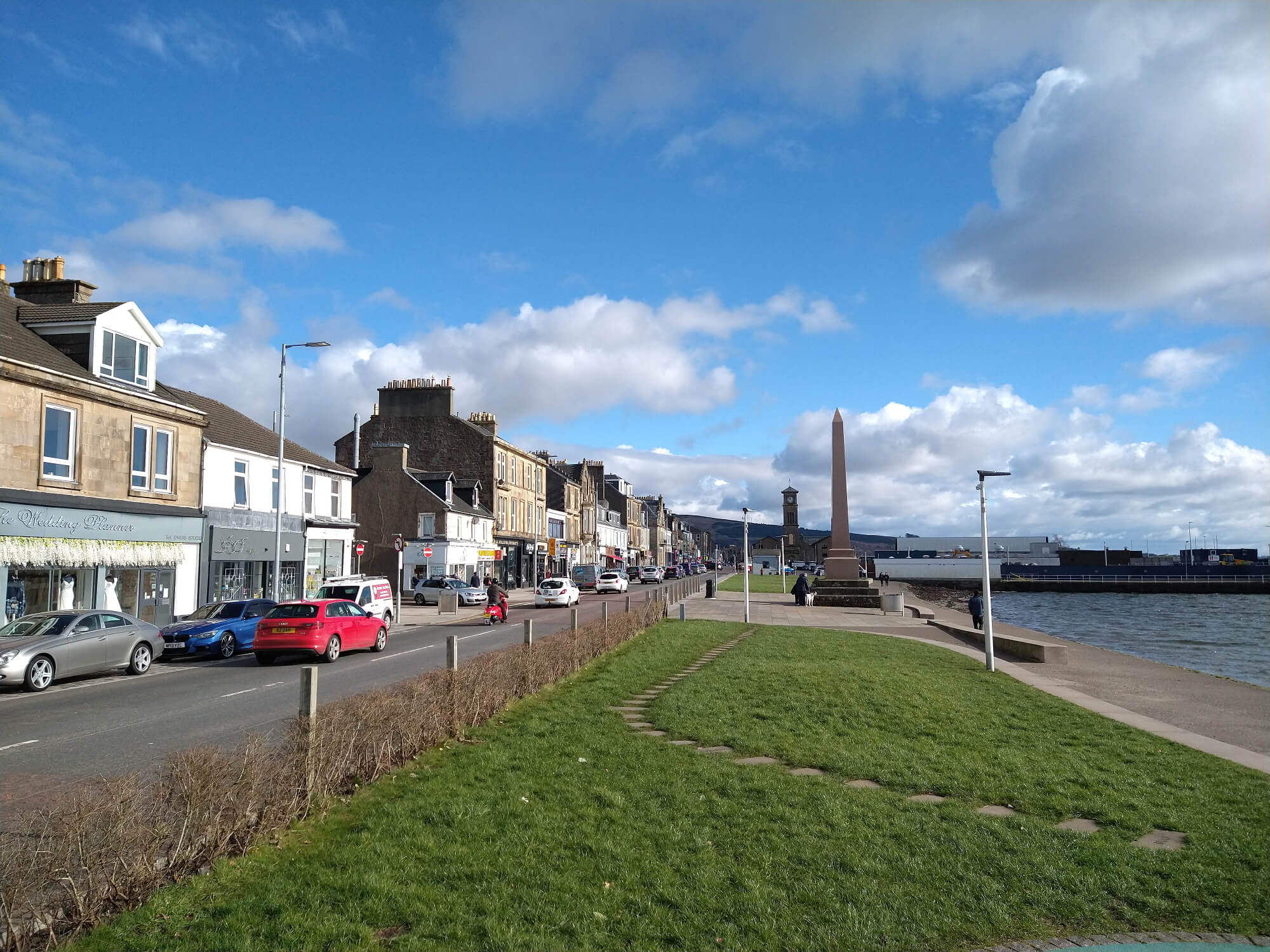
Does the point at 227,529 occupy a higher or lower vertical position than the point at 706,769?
higher

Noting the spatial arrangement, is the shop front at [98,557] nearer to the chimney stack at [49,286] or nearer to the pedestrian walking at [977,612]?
the chimney stack at [49,286]

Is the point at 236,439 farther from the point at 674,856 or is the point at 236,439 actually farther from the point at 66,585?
the point at 674,856

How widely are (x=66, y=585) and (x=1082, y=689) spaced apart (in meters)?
25.3

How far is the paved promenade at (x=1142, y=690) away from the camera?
12664mm

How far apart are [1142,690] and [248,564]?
3009 cm

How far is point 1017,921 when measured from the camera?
17.9 ft

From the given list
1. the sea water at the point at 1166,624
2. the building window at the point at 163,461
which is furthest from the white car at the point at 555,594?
the sea water at the point at 1166,624

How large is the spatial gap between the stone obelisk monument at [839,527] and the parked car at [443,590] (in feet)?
63.0

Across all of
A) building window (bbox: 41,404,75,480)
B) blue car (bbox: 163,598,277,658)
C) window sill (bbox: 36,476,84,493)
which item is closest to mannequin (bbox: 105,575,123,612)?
blue car (bbox: 163,598,277,658)

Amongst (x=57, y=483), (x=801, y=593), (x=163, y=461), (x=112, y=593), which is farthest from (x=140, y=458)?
(x=801, y=593)

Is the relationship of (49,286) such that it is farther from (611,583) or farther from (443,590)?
(611,583)

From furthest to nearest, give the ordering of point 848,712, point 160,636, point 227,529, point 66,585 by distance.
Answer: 1. point 227,529
2. point 66,585
3. point 160,636
4. point 848,712

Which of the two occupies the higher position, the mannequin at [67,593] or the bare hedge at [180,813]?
the mannequin at [67,593]

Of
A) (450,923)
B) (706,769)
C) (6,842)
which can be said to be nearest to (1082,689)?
(706,769)
